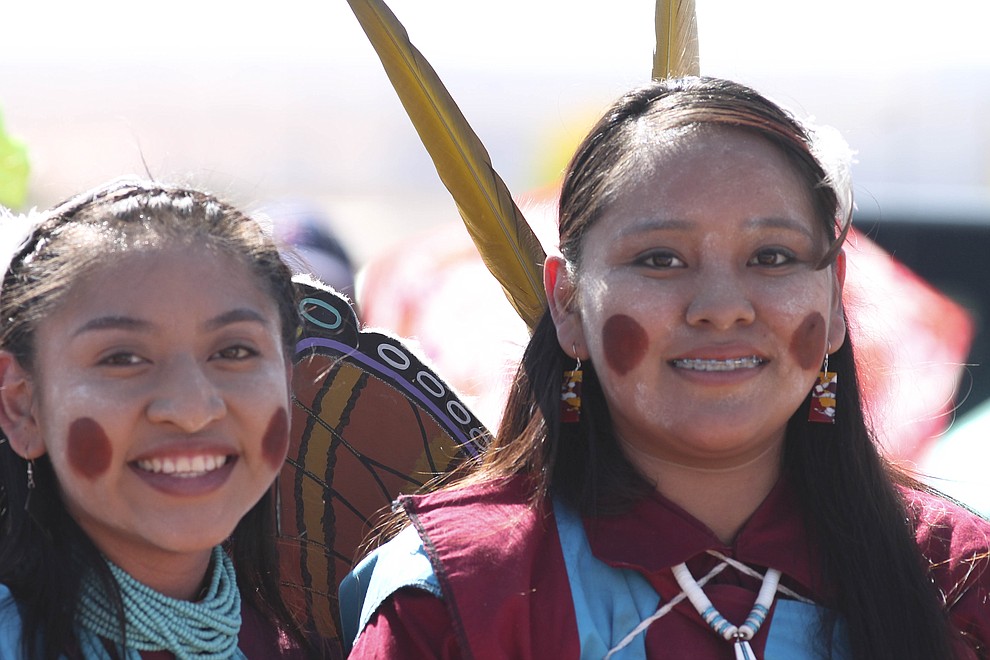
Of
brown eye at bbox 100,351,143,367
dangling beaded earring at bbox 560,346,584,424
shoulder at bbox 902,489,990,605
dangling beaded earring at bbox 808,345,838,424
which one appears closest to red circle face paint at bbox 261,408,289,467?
brown eye at bbox 100,351,143,367

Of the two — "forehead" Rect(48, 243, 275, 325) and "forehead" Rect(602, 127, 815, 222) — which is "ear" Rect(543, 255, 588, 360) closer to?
"forehead" Rect(602, 127, 815, 222)

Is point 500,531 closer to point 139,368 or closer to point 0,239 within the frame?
point 139,368

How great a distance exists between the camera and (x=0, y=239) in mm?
1934

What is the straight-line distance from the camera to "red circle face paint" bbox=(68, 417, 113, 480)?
1753 millimetres

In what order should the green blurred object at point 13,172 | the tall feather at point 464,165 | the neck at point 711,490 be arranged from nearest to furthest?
the neck at point 711,490, the tall feather at point 464,165, the green blurred object at point 13,172

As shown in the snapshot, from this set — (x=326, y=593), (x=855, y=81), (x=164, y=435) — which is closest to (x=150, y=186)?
(x=164, y=435)

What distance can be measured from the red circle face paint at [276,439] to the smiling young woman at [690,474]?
0.24m

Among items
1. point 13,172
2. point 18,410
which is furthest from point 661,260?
point 13,172

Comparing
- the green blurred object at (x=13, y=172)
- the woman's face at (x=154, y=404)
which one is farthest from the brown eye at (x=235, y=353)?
the green blurred object at (x=13, y=172)

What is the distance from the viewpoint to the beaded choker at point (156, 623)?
1805mm

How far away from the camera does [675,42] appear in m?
2.59

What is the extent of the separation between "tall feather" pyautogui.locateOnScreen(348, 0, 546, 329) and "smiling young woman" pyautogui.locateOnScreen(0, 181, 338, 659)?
645 mm

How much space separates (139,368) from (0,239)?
1.17 feet

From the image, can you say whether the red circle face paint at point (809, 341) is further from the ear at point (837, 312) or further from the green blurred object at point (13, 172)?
the green blurred object at point (13, 172)
